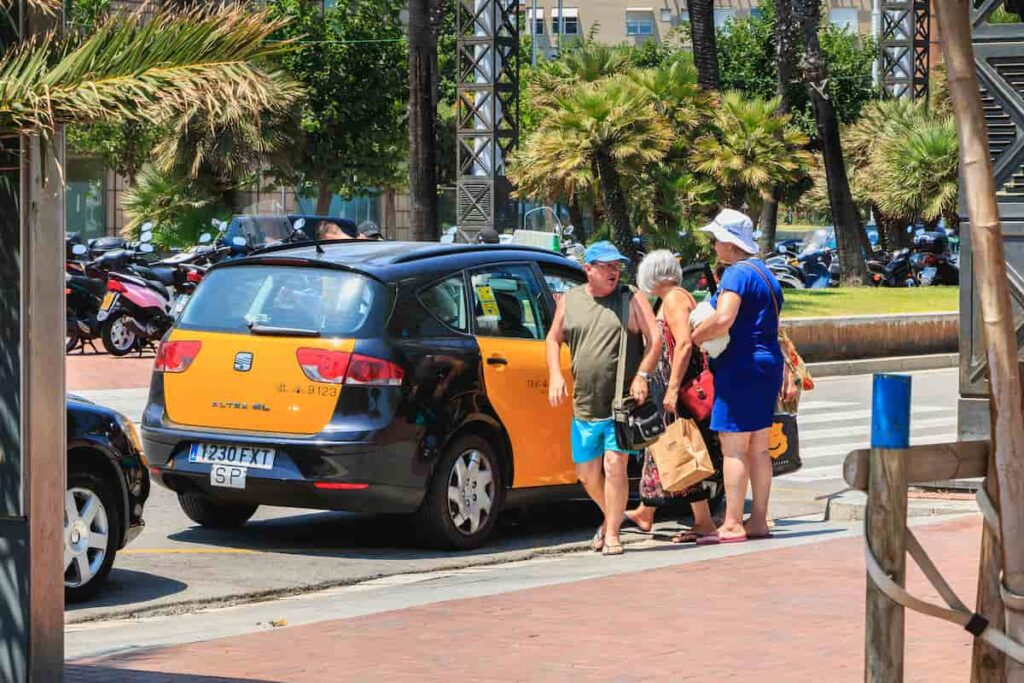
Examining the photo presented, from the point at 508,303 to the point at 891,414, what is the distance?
6326mm

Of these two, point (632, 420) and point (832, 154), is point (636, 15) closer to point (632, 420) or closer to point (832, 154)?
point (832, 154)

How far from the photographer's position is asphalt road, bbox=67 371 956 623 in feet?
28.7

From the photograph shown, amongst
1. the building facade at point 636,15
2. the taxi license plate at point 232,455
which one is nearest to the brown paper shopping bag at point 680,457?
the taxi license plate at point 232,455

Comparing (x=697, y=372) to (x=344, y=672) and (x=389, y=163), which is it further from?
(x=389, y=163)

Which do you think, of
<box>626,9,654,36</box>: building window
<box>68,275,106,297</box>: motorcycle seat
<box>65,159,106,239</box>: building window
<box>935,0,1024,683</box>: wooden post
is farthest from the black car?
<box>626,9,654,36</box>: building window

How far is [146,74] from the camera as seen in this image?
4559mm

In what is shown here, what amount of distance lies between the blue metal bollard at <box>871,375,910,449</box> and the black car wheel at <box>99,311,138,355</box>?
1783 centimetres

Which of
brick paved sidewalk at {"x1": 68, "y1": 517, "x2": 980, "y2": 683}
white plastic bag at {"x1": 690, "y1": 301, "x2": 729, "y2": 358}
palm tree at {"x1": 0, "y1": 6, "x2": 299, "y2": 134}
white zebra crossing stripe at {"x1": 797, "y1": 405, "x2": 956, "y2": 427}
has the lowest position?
white zebra crossing stripe at {"x1": 797, "y1": 405, "x2": 956, "y2": 427}

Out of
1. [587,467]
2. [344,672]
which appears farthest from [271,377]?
[344,672]

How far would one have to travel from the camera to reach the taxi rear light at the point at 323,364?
374 inches

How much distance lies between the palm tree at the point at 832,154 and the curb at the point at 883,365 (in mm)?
7871

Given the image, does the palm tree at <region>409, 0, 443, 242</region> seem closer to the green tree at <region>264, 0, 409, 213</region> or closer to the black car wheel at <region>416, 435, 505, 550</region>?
the green tree at <region>264, 0, 409, 213</region>

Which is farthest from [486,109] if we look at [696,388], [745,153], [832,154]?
[696,388]

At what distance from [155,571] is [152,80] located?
17.2 ft
